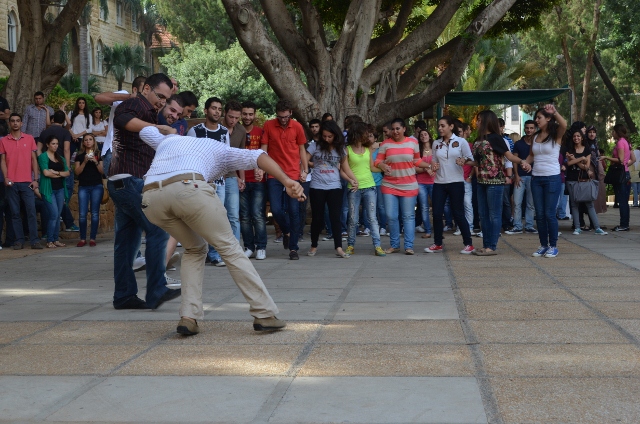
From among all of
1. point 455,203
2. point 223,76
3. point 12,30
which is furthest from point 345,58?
point 223,76

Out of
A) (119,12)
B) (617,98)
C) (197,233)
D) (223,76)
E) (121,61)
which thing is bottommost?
(197,233)

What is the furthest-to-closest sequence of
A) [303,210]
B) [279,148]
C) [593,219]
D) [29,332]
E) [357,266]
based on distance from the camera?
[593,219]
[303,210]
[279,148]
[357,266]
[29,332]

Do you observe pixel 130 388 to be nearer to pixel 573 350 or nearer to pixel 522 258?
pixel 573 350

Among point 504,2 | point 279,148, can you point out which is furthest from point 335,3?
point 279,148

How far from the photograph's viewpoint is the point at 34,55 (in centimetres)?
1781

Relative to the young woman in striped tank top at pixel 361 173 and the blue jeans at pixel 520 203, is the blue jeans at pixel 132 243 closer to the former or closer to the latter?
the young woman in striped tank top at pixel 361 173

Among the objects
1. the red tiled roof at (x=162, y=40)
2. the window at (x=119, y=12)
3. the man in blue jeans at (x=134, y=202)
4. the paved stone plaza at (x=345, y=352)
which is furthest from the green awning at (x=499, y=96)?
the red tiled roof at (x=162, y=40)

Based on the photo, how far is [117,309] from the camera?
7.53 metres

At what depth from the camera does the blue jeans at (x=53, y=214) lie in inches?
537

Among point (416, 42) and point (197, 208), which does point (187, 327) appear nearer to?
point (197, 208)

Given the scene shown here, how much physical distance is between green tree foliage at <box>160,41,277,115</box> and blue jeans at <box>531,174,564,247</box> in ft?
126

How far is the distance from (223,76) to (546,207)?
132ft

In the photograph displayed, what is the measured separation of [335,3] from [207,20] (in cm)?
3708

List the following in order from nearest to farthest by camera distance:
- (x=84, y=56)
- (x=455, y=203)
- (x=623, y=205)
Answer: (x=455, y=203) → (x=623, y=205) → (x=84, y=56)
